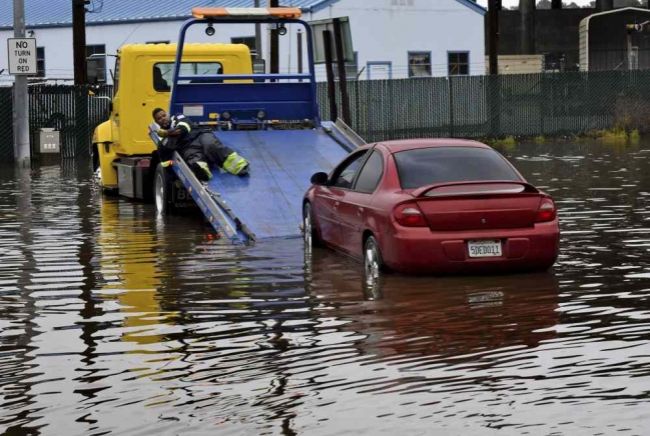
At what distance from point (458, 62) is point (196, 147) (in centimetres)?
3576

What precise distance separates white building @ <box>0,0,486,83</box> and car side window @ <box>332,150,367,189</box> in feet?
117

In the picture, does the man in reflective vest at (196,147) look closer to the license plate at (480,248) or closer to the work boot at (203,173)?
the work boot at (203,173)

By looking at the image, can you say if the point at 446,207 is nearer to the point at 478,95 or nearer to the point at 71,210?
the point at 71,210

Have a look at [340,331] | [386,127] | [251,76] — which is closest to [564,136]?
[386,127]

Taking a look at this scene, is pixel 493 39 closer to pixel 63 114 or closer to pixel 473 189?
pixel 63 114

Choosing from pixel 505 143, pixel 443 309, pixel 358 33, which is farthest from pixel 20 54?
pixel 443 309

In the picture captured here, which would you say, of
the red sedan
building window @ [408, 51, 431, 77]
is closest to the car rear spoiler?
the red sedan

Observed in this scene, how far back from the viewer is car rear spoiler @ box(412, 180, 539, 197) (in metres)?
13.1

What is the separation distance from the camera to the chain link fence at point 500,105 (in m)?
44.5

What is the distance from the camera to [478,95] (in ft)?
151

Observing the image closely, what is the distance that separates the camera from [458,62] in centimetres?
5469

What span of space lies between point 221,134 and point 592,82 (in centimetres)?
2823

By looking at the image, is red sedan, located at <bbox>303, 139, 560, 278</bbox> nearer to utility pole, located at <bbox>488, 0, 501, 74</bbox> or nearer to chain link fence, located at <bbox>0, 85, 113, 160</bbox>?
chain link fence, located at <bbox>0, 85, 113, 160</bbox>

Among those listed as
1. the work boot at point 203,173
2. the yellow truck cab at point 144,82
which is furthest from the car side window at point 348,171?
the yellow truck cab at point 144,82
